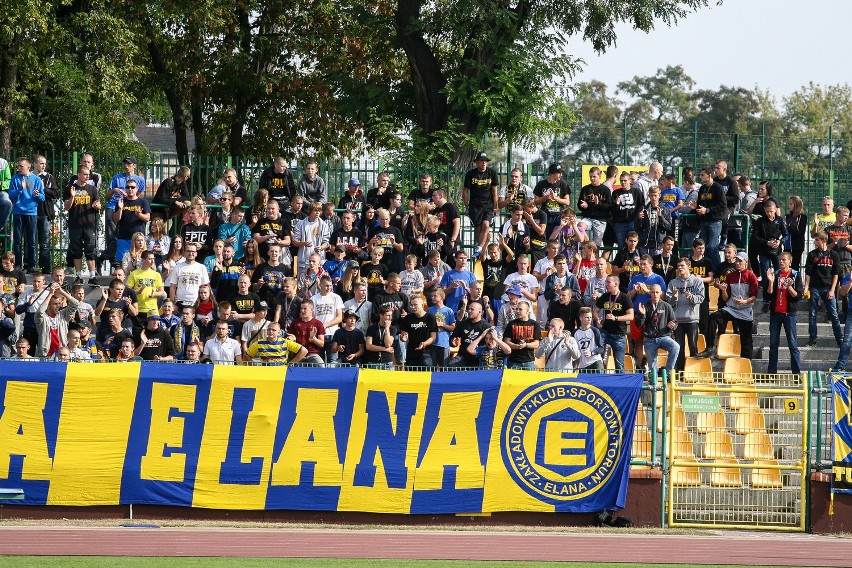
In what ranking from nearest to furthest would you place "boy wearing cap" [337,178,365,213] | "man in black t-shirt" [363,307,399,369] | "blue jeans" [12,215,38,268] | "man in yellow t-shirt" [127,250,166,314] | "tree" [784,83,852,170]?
"man in black t-shirt" [363,307,399,369] → "man in yellow t-shirt" [127,250,166,314] → "boy wearing cap" [337,178,365,213] → "blue jeans" [12,215,38,268] → "tree" [784,83,852,170]

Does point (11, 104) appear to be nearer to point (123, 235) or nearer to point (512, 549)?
point (123, 235)

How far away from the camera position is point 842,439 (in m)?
14.4

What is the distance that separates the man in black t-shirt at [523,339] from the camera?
17.1 metres

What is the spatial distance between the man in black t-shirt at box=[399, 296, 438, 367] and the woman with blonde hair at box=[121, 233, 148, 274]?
4.65 m

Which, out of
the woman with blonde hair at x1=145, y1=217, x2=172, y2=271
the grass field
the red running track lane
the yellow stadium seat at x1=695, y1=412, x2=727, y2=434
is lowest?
the red running track lane

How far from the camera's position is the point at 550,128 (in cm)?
2748

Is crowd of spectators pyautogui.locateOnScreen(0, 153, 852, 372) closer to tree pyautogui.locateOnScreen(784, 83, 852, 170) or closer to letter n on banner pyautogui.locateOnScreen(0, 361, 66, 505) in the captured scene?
letter n on banner pyautogui.locateOnScreen(0, 361, 66, 505)

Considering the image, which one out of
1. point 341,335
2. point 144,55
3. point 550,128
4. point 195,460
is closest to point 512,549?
point 195,460

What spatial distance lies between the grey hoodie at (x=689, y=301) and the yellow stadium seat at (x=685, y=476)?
477 centimetres

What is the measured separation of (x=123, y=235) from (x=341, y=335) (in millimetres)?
5446

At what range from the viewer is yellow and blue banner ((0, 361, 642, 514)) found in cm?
1464

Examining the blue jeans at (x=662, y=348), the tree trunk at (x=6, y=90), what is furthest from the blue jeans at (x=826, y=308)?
the tree trunk at (x=6, y=90)

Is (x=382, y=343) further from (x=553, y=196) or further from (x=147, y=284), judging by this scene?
(x=553, y=196)

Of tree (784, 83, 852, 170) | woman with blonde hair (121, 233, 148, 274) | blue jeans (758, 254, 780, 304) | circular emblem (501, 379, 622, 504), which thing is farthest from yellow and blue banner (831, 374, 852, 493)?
tree (784, 83, 852, 170)
